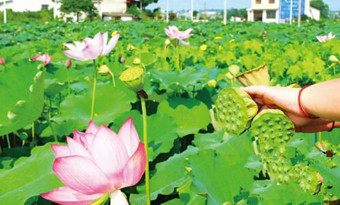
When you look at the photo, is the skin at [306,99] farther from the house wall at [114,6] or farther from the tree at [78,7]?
the house wall at [114,6]

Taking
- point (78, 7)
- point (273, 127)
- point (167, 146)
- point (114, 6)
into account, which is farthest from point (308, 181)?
point (114, 6)

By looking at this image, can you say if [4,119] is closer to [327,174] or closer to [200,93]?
[200,93]

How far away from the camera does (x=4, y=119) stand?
1.09 meters

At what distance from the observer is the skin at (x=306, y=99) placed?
0.62 metres

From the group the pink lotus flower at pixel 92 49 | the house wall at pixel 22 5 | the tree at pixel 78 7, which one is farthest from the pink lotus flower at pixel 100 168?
the house wall at pixel 22 5

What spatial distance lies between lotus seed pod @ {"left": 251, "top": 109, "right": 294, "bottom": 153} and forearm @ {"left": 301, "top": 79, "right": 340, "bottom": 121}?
0.49 feet

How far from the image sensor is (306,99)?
66cm

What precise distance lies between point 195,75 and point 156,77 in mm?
111

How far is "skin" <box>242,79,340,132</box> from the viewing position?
62 centimetres

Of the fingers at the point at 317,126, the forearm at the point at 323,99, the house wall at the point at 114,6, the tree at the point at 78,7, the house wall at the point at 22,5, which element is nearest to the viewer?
the forearm at the point at 323,99

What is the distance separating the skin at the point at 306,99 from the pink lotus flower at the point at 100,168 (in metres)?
0.22

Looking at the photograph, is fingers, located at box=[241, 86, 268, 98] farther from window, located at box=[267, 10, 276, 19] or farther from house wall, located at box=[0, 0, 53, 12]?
window, located at box=[267, 10, 276, 19]

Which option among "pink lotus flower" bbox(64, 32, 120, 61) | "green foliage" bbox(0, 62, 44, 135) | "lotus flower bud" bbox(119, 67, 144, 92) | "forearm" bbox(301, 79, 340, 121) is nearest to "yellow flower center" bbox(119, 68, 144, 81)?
"lotus flower bud" bbox(119, 67, 144, 92)

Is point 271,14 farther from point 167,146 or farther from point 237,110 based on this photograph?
point 237,110
